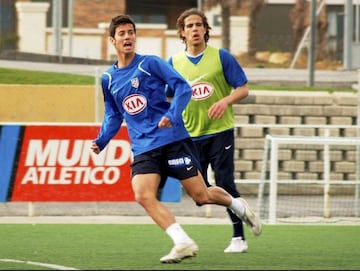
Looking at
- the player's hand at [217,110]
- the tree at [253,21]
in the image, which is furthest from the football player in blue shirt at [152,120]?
the tree at [253,21]

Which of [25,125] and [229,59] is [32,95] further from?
[229,59]

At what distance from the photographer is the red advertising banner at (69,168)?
18.8 m

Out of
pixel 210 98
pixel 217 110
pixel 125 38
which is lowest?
pixel 217 110

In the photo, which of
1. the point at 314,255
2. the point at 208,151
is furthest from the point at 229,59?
the point at 314,255

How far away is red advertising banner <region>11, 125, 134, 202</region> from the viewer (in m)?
18.8

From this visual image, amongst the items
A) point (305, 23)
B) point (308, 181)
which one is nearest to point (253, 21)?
point (305, 23)

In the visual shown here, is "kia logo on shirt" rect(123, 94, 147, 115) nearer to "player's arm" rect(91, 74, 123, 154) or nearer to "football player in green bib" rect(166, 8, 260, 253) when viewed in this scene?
"player's arm" rect(91, 74, 123, 154)

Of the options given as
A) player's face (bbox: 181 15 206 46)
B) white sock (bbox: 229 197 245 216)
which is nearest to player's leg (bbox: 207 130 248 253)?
white sock (bbox: 229 197 245 216)

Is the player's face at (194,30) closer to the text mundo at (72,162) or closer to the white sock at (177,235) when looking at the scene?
the white sock at (177,235)

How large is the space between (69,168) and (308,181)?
2.87 m

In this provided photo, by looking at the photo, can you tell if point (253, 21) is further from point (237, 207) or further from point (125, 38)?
point (125, 38)

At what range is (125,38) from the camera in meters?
11.7

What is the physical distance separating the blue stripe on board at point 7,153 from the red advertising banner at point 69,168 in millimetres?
91

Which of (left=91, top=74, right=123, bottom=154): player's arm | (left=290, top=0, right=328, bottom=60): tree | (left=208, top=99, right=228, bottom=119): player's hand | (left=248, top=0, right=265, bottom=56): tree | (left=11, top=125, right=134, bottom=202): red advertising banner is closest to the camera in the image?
(left=91, top=74, right=123, bottom=154): player's arm
